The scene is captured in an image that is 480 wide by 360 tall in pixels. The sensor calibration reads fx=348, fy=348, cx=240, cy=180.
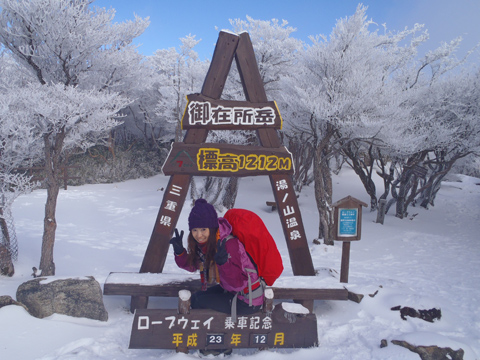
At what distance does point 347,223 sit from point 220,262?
300cm

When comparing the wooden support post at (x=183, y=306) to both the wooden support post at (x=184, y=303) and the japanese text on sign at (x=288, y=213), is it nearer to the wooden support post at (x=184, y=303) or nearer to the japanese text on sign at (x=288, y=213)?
the wooden support post at (x=184, y=303)

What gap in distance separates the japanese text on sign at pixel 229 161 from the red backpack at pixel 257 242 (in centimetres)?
137

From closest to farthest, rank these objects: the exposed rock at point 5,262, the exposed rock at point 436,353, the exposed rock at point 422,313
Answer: the exposed rock at point 436,353 < the exposed rock at point 422,313 < the exposed rock at point 5,262

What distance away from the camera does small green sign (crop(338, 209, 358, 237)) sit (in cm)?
541

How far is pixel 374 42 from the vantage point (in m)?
10.2

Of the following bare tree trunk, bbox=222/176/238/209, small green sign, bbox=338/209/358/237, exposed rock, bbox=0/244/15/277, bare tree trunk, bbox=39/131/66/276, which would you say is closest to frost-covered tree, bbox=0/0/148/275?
bare tree trunk, bbox=39/131/66/276

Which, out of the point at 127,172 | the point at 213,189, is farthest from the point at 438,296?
the point at 127,172

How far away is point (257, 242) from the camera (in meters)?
3.25

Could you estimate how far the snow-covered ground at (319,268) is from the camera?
3.45 metres

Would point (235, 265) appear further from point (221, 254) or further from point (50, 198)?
point (50, 198)

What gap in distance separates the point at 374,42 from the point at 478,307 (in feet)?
25.5

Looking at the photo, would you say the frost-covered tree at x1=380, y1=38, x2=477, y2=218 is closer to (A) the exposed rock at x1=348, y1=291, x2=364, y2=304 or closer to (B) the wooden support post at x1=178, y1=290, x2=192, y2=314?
(A) the exposed rock at x1=348, y1=291, x2=364, y2=304

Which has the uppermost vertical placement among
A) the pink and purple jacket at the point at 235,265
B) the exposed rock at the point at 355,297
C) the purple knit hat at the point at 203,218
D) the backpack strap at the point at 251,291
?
the purple knit hat at the point at 203,218

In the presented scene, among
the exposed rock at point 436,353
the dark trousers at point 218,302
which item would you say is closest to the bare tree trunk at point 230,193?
the dark trousers at point 218,302
